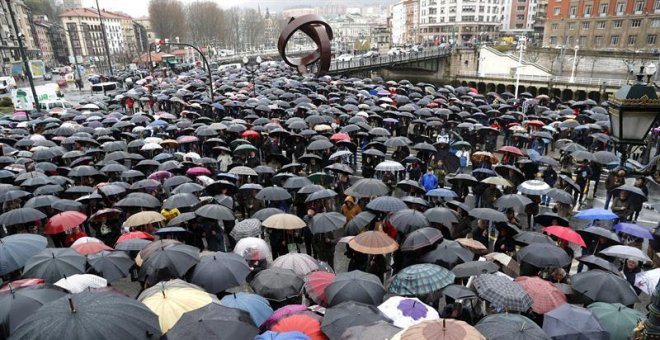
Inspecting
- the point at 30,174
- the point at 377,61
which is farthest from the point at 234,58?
the point at 30,174

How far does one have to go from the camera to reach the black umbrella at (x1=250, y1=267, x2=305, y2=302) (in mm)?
6250

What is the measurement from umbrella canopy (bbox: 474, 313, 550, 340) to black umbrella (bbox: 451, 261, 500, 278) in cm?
133

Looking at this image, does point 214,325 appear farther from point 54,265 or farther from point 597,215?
point 597,215

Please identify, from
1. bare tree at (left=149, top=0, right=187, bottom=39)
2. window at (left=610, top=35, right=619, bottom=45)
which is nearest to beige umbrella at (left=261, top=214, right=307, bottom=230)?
window at (left=610, top=35, right=619, bottom=45)

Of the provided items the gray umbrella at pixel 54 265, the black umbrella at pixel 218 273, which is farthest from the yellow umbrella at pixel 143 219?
the black umbrella at pixel 218 273

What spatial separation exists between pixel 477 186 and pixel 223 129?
370 inches

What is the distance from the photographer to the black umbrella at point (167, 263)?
6.48 m

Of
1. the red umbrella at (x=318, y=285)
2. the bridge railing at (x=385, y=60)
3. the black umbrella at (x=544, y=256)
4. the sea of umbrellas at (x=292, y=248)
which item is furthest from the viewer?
the bridge railing at (x=385, y=60)

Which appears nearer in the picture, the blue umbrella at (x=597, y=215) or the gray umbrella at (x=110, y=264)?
the gray umbrella at (x=110, y=264)

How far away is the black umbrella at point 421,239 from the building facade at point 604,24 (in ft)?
200

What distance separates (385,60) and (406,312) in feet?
169

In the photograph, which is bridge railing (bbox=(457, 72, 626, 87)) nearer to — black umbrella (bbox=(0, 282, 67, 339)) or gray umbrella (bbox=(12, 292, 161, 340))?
gray umbrella (bbox=(12, 292, 161, 340))

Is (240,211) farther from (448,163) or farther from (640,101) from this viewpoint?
(640,101)

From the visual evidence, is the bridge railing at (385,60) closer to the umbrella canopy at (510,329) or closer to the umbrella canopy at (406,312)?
the umbrella canopy at (406,312)
